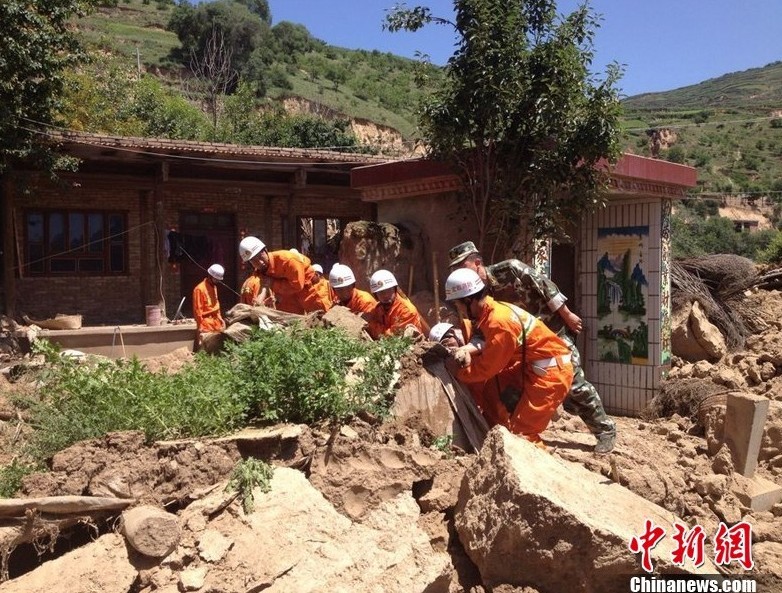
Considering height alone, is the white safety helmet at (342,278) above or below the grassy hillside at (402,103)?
below

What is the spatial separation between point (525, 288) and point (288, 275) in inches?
99.2

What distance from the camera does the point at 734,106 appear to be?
56.6 metres

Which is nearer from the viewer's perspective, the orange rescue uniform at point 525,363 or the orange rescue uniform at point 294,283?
the orange rescue uniform at point 525,363

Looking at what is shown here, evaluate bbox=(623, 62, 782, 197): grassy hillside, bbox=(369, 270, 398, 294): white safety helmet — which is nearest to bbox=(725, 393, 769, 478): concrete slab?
bbox=(369, 270, 398, 294): white safety helmet

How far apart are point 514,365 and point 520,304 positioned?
103 centimetres

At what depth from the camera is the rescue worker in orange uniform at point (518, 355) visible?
15.3 feet

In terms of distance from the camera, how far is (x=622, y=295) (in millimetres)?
9102

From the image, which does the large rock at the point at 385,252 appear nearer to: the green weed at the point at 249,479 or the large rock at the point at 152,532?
the green weed at the point at 249,479

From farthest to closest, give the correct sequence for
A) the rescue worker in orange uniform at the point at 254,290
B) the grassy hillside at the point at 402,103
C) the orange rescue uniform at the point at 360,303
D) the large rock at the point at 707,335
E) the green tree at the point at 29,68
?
the grassy hillside at the point at 402,103 → the green tree at the point at 29,68 → the large rock at the point at 707,335 → the rescue worker in orange uniform at the point at 254,290 → the orange rescue uniform at the point at 360,303

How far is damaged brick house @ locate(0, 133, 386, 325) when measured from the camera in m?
12.9

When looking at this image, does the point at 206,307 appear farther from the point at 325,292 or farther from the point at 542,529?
the point at 542,529

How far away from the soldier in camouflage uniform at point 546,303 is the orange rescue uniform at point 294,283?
1863mm

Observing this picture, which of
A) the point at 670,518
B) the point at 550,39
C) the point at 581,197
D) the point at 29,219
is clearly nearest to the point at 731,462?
the point at 670,518

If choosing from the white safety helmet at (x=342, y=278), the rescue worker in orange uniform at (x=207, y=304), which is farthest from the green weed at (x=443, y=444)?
the rescue worker in orange uniform at (x=207, y=304)
